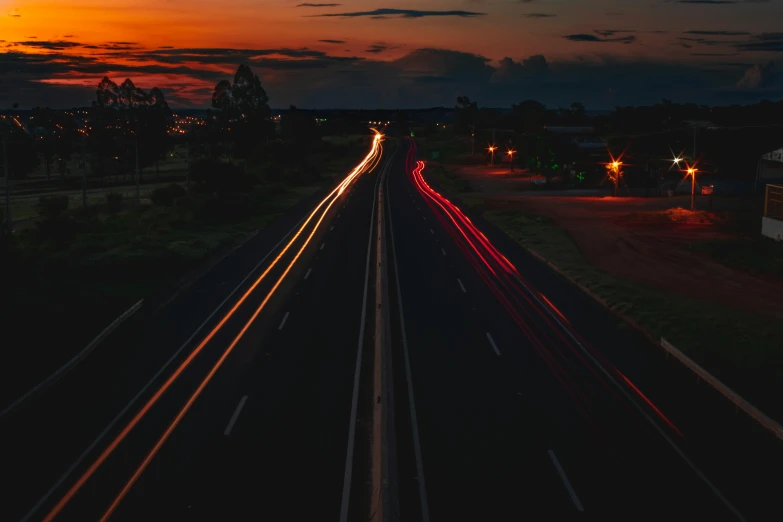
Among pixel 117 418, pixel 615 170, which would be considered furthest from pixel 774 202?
pixel 117 418

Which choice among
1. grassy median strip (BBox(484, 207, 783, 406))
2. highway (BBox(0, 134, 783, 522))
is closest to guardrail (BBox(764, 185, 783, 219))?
grassy median strip (BBox(484, 207, 783, 406))

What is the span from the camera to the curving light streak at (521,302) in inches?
819

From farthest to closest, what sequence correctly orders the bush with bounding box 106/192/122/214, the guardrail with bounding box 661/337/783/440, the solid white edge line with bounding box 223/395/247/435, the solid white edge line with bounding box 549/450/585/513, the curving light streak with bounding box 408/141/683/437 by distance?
the bush with bounding box 106/192/122/214 < the curving light streak with bounding box 408/141/683/437 < the solid white edge line with bounding box 223/395/247/435 < the guardrail with bounding box 661/337/783/440 < the solid white edge line with bounding box 549/450/585/513

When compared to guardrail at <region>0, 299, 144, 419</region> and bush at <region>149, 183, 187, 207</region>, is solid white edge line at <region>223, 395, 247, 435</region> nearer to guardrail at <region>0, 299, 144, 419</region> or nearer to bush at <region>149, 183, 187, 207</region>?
guardrail at <region>0, 299, 144, 419</region>

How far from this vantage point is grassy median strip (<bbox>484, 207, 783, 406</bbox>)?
Answer: 2214 cm

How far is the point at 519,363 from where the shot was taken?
22.5 m

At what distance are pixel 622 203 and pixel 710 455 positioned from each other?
193 feet

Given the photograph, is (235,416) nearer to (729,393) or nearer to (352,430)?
(352,430)

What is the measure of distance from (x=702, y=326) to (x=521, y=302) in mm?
6971

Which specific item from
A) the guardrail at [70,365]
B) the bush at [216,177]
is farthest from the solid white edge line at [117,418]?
the bush at [216,177]

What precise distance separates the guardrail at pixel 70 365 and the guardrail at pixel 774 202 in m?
38.0

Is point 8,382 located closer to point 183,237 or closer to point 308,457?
point 308,457

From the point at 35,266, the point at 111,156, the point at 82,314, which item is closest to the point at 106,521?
the point at 82,314

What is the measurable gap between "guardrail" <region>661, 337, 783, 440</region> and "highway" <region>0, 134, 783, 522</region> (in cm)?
27
